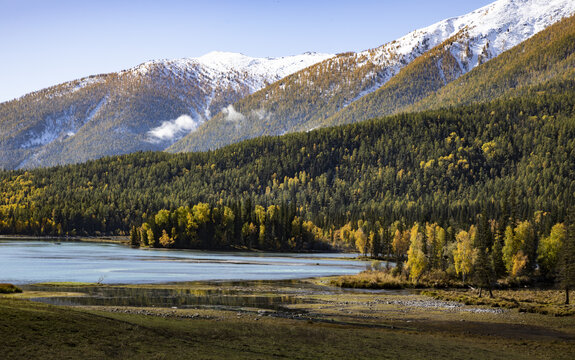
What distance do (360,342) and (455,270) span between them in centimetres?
7717

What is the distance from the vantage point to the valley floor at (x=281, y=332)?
123 feet

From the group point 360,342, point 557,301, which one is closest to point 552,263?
point 557,301

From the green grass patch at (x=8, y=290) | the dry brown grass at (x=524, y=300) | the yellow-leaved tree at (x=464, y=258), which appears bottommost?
the dry brown grass at (x=524, y=300)

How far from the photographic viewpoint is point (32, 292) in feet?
233

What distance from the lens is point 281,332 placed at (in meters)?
47.8

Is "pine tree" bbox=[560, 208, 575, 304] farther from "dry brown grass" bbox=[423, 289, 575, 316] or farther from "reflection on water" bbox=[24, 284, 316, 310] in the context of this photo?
"reflection on water" bbox=[24, 284, 316, 310]

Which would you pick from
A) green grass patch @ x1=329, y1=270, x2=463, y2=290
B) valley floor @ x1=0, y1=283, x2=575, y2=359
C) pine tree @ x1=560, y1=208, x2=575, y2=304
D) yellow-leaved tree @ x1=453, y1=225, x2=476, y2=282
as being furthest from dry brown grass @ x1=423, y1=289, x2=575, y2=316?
yellow-leaved tree @ x1=453, y1=225, x2=476, y2=282

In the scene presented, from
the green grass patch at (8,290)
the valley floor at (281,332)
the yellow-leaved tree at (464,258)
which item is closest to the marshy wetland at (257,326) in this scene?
the valley floor at (281,332)

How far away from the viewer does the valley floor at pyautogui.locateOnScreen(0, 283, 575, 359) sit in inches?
1473

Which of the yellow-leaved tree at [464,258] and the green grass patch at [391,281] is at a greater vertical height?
the yellow-leaved tree at [464,258]

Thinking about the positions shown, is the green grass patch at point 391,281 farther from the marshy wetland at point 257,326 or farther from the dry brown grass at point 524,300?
the marshy wetland at point 257,326

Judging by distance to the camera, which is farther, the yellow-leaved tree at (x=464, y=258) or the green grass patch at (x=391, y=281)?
the yellow-leaved tree at (x=464, y=258)

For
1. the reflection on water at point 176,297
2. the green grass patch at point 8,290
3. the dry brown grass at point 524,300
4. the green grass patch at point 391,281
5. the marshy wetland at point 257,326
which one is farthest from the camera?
the green grass patch at point 391,281

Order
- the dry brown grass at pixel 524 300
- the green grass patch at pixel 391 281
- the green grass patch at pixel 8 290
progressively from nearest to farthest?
the green grass patch at pixel 8 290 < the dry brown grass at pixel 524 300 < the green grass patch at pixel 391 281
